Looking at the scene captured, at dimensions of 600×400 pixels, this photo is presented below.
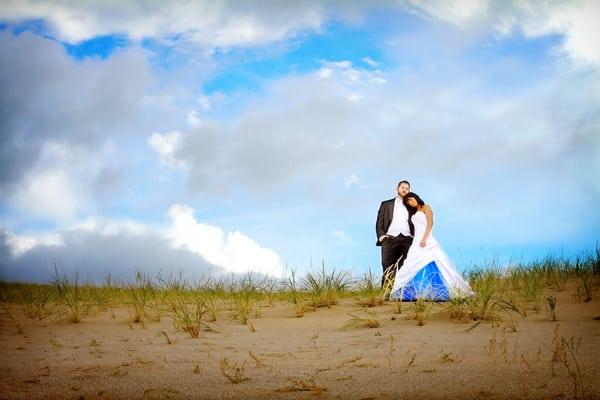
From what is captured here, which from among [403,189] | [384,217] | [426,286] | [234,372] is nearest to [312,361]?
[234,372]

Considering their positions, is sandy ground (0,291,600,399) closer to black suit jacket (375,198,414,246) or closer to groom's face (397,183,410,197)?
groom's face (397,183,410,197)

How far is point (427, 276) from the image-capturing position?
8820mm

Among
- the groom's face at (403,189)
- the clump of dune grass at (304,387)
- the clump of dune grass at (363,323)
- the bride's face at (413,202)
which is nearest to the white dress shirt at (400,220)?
the groom's face at (403,189)

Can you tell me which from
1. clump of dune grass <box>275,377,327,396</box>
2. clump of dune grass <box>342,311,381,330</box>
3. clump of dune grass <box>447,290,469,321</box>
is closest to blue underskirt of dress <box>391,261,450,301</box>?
clump of dune grass <box>447,290,469,321</box>

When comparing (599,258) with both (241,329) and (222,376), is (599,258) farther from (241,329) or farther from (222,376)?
(222,376)

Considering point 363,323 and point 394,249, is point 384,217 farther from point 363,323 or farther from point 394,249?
point 363,323

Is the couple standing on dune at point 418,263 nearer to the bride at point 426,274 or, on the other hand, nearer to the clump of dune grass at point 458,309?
the bride at point 426,274

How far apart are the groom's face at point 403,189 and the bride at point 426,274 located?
95 cm

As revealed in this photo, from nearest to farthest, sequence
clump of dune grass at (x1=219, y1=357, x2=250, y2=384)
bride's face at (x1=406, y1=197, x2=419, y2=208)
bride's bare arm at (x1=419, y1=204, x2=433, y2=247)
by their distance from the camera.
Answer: clump of dune grass at (x1=219, y1=357, x2=250, y2=384) < bride's bare arm at (x1=419, y1=204, x2=433, y2=247) < bride's face at (x1=406, y1=197, x2=419, y2=208)

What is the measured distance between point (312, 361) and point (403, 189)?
241 inches

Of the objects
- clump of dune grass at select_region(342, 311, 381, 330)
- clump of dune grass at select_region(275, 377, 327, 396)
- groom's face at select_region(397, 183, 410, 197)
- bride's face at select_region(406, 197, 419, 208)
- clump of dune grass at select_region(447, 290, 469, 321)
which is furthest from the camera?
groom's face at select_region(397, 183, 410, 197)

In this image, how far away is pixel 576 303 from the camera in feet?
24.6

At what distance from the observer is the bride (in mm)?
8633

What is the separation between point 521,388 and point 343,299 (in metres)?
5.66
